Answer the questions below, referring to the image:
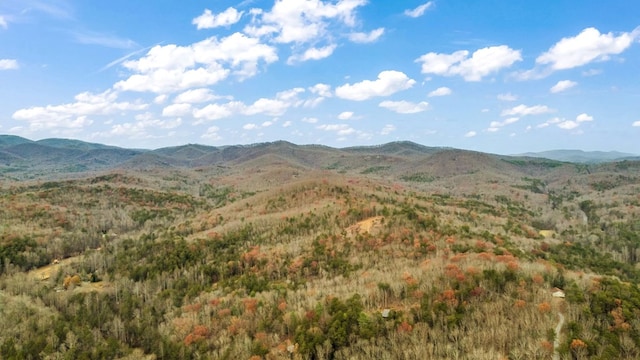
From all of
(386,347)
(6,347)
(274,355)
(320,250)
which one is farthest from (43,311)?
(386,347)

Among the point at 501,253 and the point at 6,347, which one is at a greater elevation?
the point at 501,253

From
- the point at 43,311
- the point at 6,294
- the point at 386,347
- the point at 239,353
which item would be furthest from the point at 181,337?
the point at 6,294

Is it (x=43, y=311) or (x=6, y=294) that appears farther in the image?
(x=6, y=294)

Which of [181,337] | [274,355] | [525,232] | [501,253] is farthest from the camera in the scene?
[525,232]

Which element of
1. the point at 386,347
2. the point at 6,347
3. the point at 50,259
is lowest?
the point at 50,259

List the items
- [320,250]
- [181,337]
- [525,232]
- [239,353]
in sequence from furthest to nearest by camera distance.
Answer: [525,232]
[320,250]
[181,337]
[239,353]

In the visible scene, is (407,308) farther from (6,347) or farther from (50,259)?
(50,259)

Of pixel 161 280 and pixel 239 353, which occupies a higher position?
pixel 239 353

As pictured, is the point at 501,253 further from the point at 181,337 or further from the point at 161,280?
the point at 161,280

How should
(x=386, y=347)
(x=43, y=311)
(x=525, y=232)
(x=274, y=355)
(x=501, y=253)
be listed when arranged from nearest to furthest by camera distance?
(x=386, y=347)
(x=274, y=355)
(x=43, y=311)
(x=501, y=253)
(x=525, y=232)
